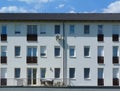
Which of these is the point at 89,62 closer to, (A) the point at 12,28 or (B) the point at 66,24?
(B) the point at 66,24

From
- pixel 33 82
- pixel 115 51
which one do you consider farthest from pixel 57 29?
pixel 33 82

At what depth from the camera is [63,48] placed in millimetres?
58750

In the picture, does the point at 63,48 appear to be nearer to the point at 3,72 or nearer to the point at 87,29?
the point at 87,29

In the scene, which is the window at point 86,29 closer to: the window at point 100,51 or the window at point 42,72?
the window at point 100,51

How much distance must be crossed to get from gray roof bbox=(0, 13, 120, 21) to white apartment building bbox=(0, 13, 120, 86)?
0.12m

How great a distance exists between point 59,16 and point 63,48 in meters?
4.51

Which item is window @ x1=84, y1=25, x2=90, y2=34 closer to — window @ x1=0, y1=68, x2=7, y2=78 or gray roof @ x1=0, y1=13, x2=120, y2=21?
gray roof @ x1=0, y1=13, x2=120, y2=21

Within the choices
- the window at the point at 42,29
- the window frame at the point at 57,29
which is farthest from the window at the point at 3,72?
the window frame at the point at 57,29

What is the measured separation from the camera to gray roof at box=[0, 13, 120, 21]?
5888 centimetres

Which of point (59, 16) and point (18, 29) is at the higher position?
point (59, 16)

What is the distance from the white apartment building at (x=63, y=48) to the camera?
5819cm

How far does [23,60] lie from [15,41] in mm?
2600

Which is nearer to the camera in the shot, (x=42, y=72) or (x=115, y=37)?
(x=42, y=72)

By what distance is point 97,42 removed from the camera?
59.0 meters
